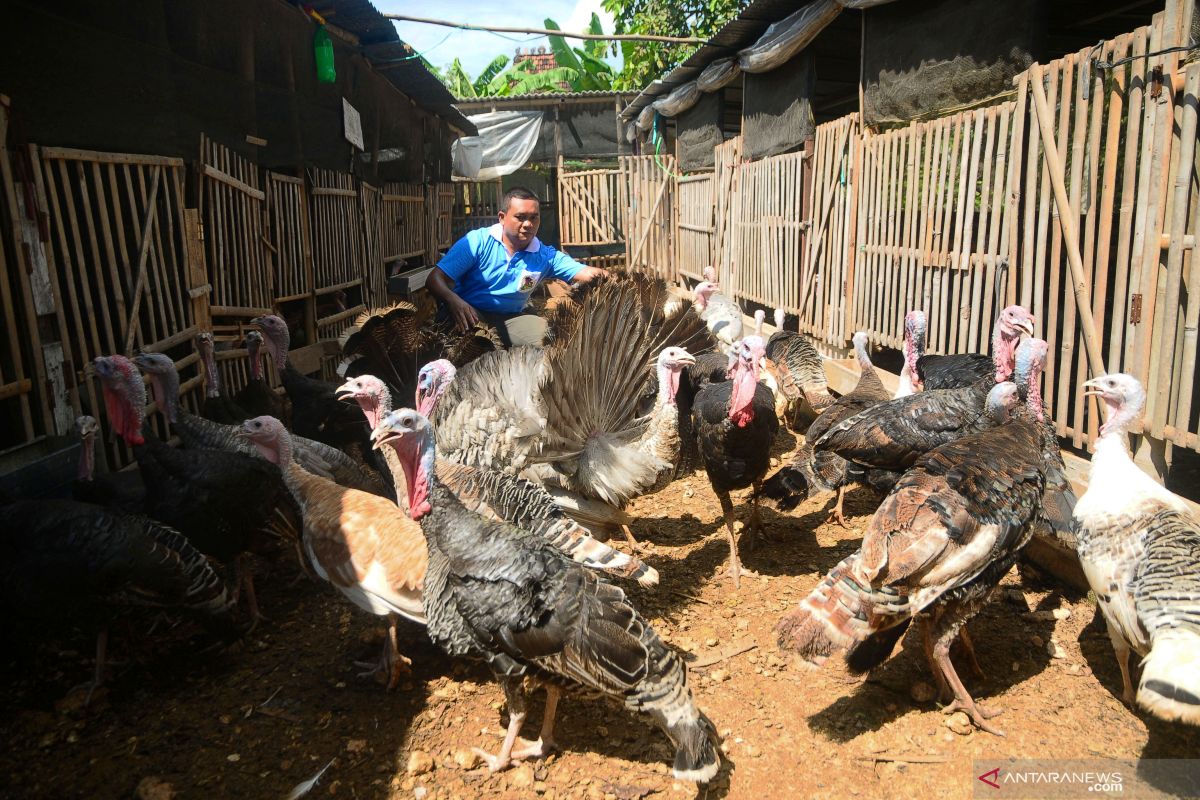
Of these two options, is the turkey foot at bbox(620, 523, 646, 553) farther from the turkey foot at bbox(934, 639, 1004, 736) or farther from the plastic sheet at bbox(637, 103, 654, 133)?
the plastic sheet at bbox(637, 103, 654, 133)

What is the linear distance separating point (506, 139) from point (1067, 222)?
16.3 meters

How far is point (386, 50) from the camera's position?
30.5 ft

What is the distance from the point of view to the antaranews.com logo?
2.64 meters

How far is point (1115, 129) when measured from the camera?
12.9 ft

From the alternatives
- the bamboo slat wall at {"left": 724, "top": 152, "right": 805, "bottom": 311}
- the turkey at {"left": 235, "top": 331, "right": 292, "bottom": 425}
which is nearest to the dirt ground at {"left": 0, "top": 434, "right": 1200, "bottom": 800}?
the turkey at {"left": 235, "top": 331, "right": 292, "bottom": 425}

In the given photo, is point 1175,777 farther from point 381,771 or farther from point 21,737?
point 21,737

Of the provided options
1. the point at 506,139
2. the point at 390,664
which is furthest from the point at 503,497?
the point at 506,139

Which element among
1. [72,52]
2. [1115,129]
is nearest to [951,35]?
[1115,129]

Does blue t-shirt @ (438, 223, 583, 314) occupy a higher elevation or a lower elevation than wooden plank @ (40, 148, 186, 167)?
lower

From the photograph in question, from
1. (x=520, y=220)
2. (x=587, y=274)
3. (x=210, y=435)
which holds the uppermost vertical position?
(x=520, y=220)

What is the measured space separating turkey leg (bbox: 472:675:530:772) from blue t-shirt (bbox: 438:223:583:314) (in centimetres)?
336

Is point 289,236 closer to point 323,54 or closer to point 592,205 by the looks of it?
point 323,54

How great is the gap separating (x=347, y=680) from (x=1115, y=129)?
4.76 meters

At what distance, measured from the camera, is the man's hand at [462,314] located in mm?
5266
